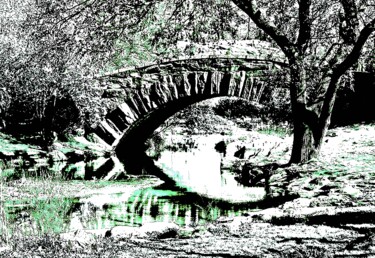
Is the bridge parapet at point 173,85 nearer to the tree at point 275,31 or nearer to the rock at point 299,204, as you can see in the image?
the tree at point 275,31

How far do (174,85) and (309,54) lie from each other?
5.38 m

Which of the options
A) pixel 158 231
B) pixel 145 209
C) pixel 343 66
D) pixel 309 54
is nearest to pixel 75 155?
pixel 145 209

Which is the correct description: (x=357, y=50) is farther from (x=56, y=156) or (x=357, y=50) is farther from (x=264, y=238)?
(x=56, y=156)

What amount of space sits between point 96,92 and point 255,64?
4.58m

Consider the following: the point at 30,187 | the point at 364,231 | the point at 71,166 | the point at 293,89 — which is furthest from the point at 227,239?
the point at 71,166

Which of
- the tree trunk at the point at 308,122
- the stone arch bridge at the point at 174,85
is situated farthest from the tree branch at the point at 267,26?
the stone arch bridge at the point at 174,85

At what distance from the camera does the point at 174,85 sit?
52.7ft

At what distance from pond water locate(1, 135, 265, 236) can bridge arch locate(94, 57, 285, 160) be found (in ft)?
7.84

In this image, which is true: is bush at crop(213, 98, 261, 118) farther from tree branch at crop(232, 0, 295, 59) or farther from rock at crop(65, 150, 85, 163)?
tree branch at crop(232, 0, 295, 59)

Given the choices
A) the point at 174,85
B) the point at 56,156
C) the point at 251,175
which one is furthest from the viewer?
the point at 56,156

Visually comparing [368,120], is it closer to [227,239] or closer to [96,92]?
[96,92]

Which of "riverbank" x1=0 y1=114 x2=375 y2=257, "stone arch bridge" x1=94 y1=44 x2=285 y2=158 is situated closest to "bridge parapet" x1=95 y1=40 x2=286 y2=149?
"stone arch bridge" x1=94 y1=44 x2=285 y2=158

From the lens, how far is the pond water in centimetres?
831

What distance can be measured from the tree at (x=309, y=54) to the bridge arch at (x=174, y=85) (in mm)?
2831
